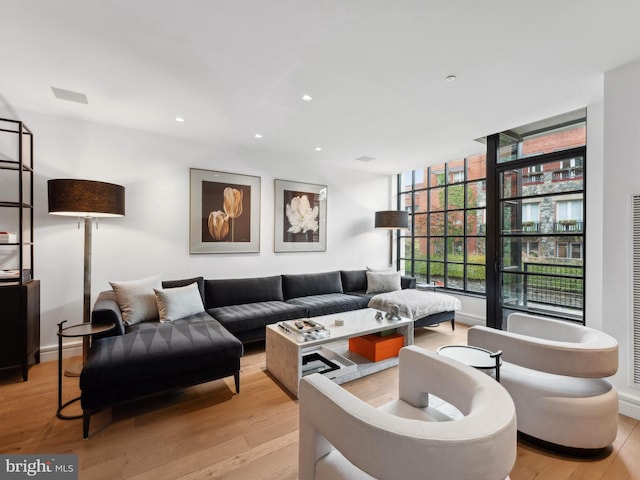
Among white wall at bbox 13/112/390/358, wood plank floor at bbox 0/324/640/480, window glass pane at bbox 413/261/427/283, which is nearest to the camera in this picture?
wood plank floor at bbox 0/324/640/480

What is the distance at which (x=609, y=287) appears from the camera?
2422 mm

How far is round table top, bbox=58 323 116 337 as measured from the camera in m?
2.16

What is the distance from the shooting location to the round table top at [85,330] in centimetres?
216

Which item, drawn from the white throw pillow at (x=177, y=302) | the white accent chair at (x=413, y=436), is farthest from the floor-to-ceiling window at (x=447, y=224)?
the white throw pillow at (x=177, y=302)

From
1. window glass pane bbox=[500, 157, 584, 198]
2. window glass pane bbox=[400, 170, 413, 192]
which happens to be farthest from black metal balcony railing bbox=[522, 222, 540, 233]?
window glass pane bbox=[400, 170, 413, 192]

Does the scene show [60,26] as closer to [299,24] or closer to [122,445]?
[299,24]

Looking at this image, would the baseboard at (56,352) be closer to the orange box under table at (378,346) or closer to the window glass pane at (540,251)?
the orange box under table at (378,346)

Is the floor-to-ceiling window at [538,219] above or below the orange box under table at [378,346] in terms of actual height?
above

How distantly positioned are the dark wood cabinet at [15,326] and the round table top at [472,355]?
3.55m

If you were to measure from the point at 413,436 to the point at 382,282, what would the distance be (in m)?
3.92

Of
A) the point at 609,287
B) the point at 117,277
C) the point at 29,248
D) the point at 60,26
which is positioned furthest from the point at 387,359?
the point at 29,248

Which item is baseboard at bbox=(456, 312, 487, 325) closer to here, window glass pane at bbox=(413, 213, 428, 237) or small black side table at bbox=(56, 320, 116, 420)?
window glass pane at bbox=(413, 213, 428, 237)

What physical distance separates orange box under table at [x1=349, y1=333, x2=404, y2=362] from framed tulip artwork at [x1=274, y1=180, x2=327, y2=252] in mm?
1999

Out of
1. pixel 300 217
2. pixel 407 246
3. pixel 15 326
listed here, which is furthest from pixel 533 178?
pixel 15 326
